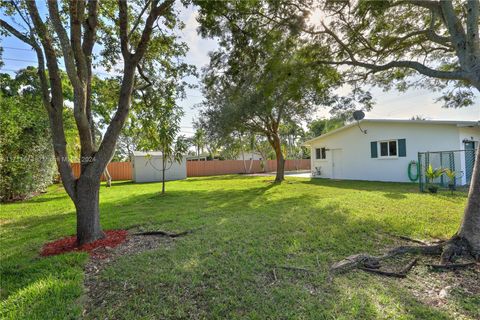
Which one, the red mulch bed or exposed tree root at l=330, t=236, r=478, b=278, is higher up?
the red mulch bed

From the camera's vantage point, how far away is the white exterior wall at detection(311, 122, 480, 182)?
10555 mm

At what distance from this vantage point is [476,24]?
10.7ft

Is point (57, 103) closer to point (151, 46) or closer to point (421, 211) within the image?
point (151, 46)

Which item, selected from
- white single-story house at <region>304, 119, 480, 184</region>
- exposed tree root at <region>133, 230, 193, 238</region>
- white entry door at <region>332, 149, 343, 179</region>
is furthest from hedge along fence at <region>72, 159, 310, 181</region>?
exposed tree root at <region>133, 230, 193, 238</region>

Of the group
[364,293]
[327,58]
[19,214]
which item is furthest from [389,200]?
[19,214]

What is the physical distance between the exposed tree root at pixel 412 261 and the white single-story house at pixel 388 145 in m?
9.15

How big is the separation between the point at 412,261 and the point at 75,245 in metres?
5.21

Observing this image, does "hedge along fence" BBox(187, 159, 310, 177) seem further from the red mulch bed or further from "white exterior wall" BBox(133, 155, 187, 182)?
the red mulch bed

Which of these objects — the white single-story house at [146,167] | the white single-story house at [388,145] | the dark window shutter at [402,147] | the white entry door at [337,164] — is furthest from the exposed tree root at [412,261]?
the white single-story house at [146,167]

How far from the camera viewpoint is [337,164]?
15328 millimetres

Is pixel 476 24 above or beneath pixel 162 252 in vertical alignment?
above

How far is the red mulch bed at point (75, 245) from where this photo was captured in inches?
150

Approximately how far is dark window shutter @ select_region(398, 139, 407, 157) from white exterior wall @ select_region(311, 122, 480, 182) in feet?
0.32

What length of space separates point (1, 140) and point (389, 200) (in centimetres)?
1275
